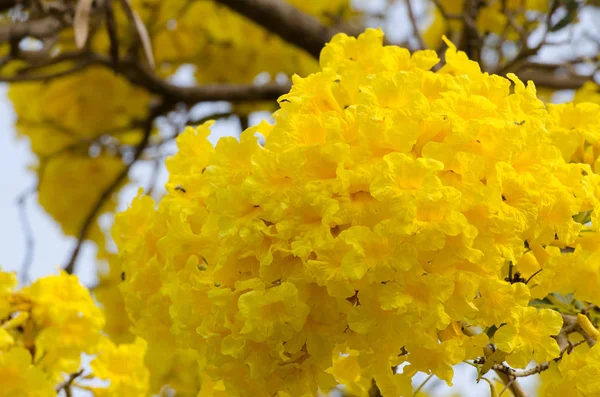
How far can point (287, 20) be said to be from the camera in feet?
6.79

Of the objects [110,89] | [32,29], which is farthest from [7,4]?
[110,89]

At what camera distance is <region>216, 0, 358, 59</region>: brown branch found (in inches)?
81.3

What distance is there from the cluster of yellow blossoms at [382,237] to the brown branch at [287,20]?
1.09 m

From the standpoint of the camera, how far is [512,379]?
998 mm

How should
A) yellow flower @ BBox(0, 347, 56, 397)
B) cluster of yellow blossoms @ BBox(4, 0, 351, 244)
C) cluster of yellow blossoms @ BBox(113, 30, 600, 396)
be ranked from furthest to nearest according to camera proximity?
cluster of yellow blossoms @ BBox(4, 0, 351, 244) < yellow flower @ BBox(0, 347, 56, 397) < cluster of yellow blossoms @ BBox(113, 30, 600, 396)

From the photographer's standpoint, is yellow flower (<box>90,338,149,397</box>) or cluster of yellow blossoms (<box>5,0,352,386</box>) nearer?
yellow flower (<box>90,338,149,397</box>)

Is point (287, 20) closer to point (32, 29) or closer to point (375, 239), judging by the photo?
point (32, 29)

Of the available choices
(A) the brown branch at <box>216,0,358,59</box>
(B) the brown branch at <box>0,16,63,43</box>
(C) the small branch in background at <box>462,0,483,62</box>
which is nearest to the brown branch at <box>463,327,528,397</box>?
(C) the small branch in background at <box>462,0,483,62</box>

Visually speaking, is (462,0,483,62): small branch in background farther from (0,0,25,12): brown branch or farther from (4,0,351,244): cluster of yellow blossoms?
(0,0,25,12): brown branch

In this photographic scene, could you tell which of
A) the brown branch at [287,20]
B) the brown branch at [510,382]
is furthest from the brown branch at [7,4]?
the brown branch at [510,382]

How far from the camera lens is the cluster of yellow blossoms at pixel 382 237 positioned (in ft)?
2.80

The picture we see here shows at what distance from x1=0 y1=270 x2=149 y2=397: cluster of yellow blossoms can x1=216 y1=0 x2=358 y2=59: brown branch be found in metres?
0.99

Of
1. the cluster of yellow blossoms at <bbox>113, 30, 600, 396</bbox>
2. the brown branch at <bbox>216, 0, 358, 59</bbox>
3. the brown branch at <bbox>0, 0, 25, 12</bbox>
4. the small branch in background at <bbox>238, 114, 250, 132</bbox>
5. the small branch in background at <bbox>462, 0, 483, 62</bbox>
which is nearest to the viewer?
the cluster of yellow blossoms at <bbox>113, 30, 600, 396</bbox>

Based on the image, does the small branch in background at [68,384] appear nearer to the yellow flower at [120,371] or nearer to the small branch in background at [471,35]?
the yellow flower at [120,371]
